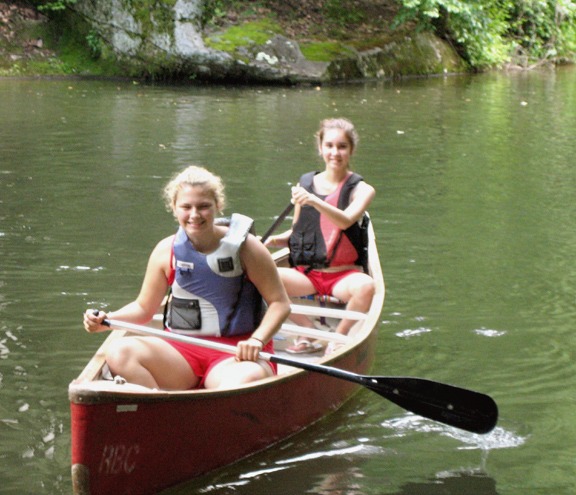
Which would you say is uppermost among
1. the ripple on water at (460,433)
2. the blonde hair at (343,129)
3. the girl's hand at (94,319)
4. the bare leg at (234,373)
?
the blonde hair at (343,129)

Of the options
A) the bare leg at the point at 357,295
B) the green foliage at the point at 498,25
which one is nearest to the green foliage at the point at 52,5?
the green foliage at the point at 498,25

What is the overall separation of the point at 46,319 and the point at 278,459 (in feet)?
6.88

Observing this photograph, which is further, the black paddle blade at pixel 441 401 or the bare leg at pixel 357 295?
the bare leg at pixel 357 295

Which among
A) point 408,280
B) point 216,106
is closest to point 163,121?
point 216,106

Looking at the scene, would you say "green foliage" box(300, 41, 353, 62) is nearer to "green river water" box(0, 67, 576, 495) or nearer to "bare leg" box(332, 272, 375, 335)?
"green river water" box(0, 67, 576, 495)

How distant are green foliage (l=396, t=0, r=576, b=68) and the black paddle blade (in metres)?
15.5

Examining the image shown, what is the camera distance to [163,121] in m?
12.6

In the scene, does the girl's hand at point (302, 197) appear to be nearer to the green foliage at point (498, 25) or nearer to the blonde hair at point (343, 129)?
the blonde hair at point (343, 129)

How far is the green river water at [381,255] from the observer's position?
13.3 ft

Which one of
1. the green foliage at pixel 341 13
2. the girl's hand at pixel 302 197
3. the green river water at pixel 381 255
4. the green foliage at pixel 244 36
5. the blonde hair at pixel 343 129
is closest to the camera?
the green river water at pixel 381 255

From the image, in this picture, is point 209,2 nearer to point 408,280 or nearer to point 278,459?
point 408,280

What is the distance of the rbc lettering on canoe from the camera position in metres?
3.36

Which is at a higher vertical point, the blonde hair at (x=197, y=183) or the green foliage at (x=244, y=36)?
the green foliage at (x=244, y=36)

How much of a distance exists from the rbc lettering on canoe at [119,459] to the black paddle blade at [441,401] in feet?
3.40
